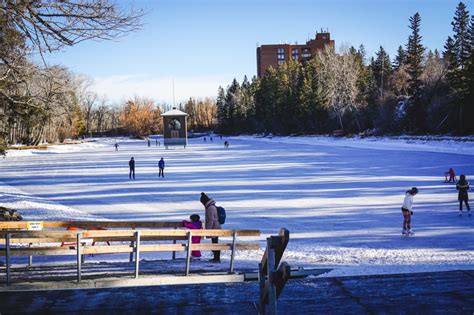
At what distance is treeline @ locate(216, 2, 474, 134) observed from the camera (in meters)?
51.0

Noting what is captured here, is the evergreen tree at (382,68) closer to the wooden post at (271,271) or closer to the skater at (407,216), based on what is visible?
the skater at (407,216)

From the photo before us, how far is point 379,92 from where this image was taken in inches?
2677

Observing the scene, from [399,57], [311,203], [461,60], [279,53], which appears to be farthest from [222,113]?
[311,203]

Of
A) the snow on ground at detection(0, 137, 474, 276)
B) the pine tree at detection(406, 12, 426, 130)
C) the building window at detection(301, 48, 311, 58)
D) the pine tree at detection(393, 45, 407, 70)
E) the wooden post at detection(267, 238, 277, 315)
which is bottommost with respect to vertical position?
the snow on ground at detection(0, 137, 474, 276)

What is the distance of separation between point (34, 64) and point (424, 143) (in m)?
42.2

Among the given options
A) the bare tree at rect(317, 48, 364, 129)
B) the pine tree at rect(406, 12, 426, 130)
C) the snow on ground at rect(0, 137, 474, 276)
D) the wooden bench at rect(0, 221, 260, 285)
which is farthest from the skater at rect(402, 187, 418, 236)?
the bare tree at rect(317, 48, 364, 129)

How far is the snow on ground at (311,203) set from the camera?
33.1ft

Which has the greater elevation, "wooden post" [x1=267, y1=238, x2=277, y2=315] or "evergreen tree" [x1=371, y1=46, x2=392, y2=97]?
"evergreen tree" [x1=371, y1=46, x2=392, y2=97]

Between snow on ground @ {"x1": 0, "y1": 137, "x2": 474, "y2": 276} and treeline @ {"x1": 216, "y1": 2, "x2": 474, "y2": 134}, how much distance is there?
19.8 m

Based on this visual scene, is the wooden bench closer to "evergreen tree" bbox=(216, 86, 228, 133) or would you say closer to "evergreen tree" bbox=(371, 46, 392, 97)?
"evergreen tree" bbox=(371, 46, 392, 97)

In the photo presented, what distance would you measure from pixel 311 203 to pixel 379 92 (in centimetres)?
5568

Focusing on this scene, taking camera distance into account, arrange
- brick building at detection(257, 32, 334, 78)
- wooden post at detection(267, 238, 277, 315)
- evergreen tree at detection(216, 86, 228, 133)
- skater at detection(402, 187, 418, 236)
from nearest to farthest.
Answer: wooden post at detection(267, 238, 277, 315), skater at detection(402, 187, 418, 236), evergreen tree at detection(216, 86, 228, 133), brick building at detection(257, 32, 334, 78)

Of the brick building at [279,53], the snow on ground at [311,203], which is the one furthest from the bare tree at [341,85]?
the brick building at [279,53]

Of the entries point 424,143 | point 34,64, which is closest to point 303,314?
point 34,64
